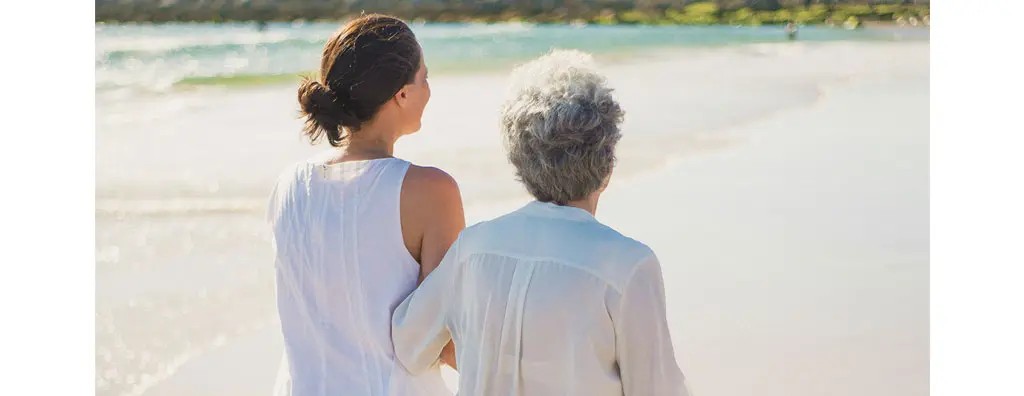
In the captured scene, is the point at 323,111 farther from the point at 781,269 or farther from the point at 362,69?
the point at 781,269

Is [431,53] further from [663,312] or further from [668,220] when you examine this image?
[663,312]

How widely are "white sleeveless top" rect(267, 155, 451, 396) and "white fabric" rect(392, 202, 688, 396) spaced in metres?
0.14

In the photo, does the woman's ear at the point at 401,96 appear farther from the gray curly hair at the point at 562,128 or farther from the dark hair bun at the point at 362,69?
the gray curly hair at the point at 562,128

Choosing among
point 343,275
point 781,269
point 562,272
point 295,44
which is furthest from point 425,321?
point 295,44

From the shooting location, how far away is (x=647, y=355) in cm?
157

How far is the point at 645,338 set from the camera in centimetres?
156

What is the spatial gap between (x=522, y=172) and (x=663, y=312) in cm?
27

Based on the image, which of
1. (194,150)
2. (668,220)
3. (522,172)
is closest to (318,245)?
(522,172)

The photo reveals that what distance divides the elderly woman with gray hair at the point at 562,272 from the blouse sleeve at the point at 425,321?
0.04 m

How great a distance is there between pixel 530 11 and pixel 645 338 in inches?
685

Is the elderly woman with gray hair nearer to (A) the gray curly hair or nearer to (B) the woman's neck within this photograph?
(A) the gray curly hair

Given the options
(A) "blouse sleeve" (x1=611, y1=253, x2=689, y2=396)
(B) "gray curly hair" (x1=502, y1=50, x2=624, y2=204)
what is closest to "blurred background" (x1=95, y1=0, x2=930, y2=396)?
(B) "gray curly hair" (x1=502, y1=50, x2=624, y2=204)

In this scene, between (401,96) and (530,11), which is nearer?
(401,96)

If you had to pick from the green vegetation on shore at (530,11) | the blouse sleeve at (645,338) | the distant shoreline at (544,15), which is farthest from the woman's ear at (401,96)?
the green vegetation on shore at (530,11)
